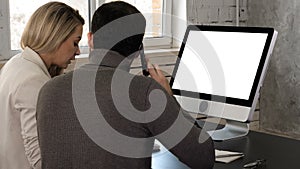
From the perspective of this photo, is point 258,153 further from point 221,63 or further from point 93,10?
point 93,10

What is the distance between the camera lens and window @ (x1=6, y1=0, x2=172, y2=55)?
2.63m

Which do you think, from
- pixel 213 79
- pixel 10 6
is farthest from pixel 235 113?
pixel 10 6

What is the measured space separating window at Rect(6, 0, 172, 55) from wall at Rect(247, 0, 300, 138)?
2.07 feet

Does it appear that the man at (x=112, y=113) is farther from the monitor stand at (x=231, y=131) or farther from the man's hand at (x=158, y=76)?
the monitor stand at (x=231, y=131)

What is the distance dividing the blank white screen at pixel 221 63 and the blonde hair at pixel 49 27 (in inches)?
24.8

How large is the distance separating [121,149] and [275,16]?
7.37 feet

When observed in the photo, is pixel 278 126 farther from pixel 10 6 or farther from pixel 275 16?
pixel 10 6

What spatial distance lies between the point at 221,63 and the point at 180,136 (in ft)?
2.87

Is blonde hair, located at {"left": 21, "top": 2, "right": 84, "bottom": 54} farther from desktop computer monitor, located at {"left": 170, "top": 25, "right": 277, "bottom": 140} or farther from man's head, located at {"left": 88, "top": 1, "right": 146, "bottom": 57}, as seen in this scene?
desktop computer monitor, located at {"left": 170, "top": 25, "right": 277, "bottom": 140}

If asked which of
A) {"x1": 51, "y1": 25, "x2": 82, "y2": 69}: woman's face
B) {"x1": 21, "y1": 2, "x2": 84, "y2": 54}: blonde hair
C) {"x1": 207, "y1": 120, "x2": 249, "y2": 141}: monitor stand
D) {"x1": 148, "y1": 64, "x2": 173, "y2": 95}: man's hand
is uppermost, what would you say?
{"x1": 21, "y1": 2, "x2": 84, "y2": 54}: blonde hair

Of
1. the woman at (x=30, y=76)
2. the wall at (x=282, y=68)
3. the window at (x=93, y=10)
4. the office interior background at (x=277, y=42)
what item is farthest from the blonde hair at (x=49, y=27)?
the wall at (x=282, y=68)

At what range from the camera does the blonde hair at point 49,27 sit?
1.89m

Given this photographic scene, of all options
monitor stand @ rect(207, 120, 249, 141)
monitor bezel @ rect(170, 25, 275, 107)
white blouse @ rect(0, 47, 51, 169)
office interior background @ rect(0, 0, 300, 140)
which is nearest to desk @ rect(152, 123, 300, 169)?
monitor stand @ rect(207, 120, 249, 141)

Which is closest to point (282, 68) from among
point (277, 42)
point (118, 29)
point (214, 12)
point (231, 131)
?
point (277, 42)
